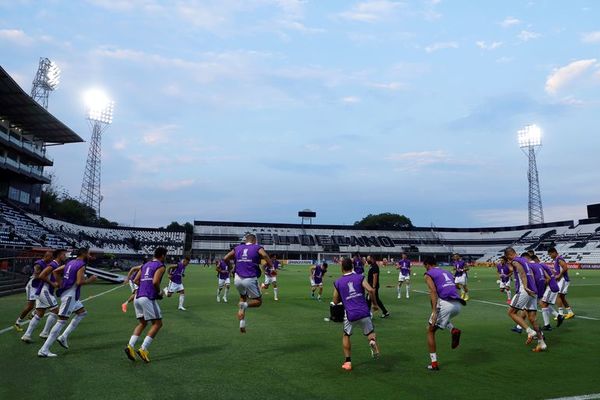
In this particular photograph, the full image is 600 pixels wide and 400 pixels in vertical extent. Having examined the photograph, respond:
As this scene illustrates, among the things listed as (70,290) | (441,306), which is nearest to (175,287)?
(70,290)

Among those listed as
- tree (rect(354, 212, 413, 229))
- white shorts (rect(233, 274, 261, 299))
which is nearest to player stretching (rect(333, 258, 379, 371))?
white shorts (rect(233, 274, 261, 299))

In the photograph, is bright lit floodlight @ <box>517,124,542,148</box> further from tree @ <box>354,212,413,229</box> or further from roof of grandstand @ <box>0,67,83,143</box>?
roof of grandstand @ <box>0,67,83,143</box>

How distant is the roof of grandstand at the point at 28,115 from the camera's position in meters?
40.8

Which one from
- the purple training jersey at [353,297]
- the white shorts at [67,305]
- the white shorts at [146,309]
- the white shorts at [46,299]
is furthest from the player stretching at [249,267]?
the white shorts at [46,299]

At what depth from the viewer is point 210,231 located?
110688 millimetres

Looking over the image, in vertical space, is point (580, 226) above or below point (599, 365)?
above

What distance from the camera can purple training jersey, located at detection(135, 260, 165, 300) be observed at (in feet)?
27.6

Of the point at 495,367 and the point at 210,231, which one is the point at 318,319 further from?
the point at 210,231

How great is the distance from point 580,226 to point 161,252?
113 meters

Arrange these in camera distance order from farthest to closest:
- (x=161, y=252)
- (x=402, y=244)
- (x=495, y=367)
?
(x=402, y=244) → (x=161, y=252) → (x=495, y=367)

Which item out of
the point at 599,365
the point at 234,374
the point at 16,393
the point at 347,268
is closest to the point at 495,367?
the point at 599,365

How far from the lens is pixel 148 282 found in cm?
845

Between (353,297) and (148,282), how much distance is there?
4.16 meters

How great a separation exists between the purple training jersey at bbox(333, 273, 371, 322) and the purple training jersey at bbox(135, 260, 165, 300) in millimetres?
3727
